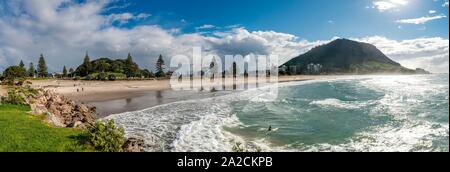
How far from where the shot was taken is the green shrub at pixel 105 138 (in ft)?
51.5

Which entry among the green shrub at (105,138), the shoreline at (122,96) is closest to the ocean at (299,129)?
the green shrub at (105,138)

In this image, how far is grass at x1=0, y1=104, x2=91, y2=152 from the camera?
1426 centimetres

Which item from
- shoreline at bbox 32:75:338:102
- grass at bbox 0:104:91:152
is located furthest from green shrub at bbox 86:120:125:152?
shoreline at bbox 32:75:338:102

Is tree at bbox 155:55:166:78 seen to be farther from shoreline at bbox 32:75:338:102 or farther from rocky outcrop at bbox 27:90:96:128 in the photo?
rocky outcrop at bbox 27:90:96:128

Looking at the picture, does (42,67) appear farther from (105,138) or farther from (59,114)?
(105,138)

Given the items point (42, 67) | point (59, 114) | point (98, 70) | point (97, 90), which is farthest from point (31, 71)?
point (59, 114)

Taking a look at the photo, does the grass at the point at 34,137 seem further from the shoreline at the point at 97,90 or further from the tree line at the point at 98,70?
the tree line at the point at 98,70

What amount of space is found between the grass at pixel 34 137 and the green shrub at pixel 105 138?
1.63 ft

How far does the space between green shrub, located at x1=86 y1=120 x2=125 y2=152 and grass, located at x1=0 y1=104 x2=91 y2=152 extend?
0.50 meters
